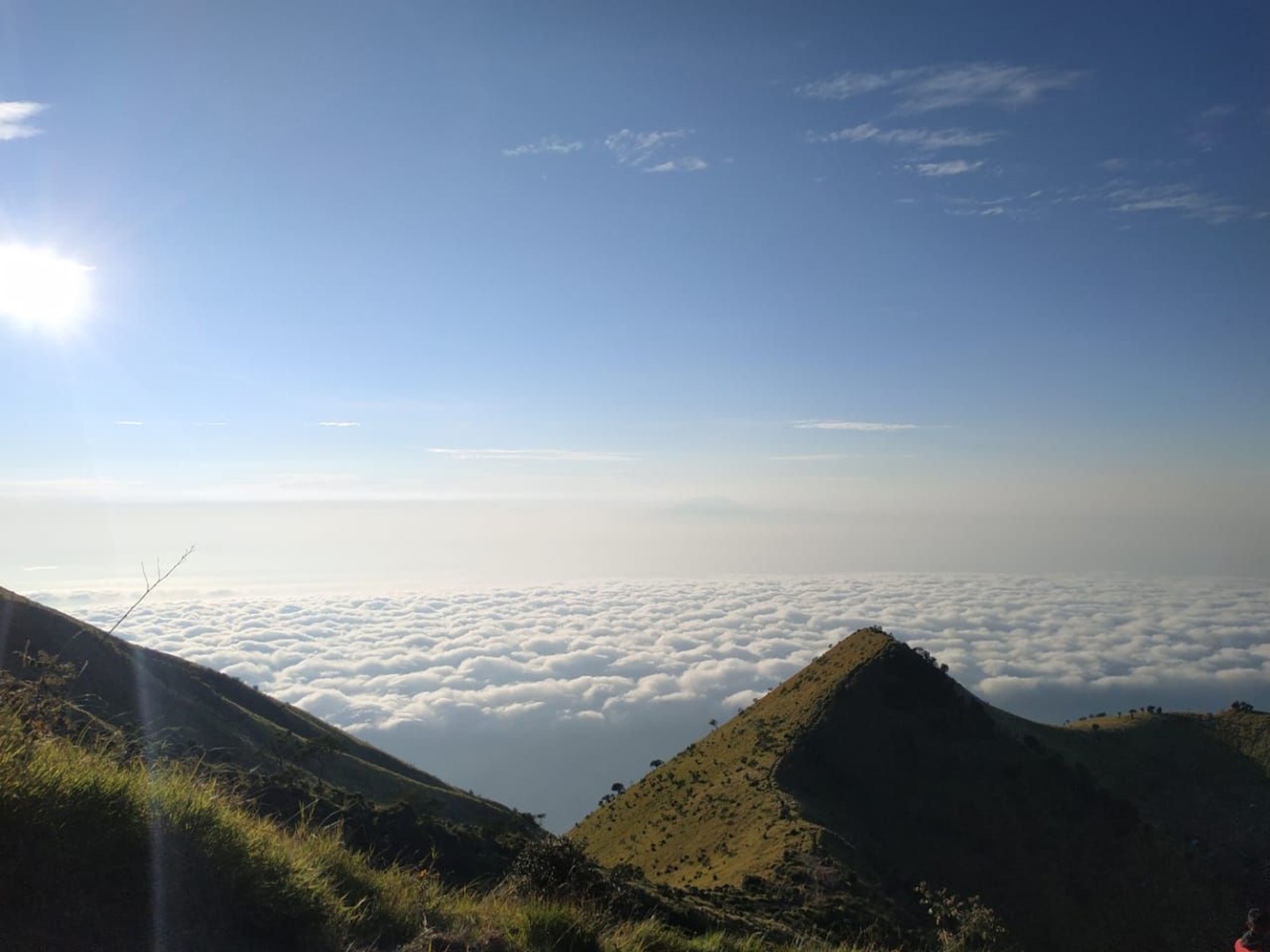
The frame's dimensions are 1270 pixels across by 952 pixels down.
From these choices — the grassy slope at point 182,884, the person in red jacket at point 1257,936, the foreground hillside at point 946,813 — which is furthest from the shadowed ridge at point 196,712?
the person in red jacket at point 1257,936

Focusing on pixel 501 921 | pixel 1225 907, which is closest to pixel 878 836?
pixel 1225 907

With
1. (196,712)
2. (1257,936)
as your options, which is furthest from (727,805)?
(1257,936)

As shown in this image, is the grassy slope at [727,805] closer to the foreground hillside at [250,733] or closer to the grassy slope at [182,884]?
the foreground hillside at [250,733]

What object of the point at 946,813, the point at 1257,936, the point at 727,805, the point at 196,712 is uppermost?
the point at 1257,936

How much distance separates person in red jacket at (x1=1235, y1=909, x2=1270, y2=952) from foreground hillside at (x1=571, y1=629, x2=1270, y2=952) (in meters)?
20.9

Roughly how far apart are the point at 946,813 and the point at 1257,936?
39789 millimetres

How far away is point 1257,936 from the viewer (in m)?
7.12

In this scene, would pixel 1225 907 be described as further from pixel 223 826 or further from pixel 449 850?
pixel 223 826

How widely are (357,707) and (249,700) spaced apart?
5775 inches

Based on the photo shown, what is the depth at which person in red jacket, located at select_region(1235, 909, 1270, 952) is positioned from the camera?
23.1 feet

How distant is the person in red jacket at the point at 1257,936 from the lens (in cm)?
705

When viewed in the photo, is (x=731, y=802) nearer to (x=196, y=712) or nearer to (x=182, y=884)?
(x=196, y=712)

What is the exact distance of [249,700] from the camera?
207 ft

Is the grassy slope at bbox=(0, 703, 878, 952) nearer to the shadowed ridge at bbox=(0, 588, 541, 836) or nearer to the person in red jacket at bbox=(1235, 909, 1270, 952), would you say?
the person in red jacket at bbox=(1235, 909, 1270, 952)
